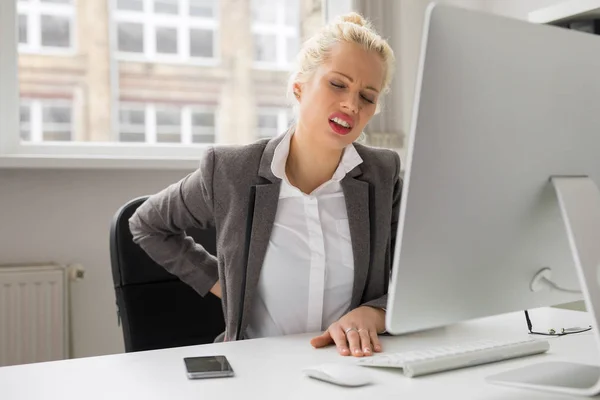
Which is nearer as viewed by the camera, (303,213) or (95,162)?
(303,213)

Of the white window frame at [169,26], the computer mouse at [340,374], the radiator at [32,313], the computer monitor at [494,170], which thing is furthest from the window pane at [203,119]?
the computer monitor at [494,170]

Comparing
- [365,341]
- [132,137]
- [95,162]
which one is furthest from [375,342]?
[132,137]

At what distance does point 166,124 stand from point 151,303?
1.34m

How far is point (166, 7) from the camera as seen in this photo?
272 centimetres

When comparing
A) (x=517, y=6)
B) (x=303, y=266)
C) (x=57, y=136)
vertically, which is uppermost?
(x=517, y=6)

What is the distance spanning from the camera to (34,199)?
7.73 feet

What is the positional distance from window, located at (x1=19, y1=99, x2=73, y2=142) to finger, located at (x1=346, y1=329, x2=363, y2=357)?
1.73 m

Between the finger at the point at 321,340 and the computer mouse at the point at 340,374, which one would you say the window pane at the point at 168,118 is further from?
the computer mouse at the point at 340,374

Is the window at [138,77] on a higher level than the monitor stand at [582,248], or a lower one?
higher

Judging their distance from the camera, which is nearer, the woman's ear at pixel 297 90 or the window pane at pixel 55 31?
the woman's ear at pixel 297 90

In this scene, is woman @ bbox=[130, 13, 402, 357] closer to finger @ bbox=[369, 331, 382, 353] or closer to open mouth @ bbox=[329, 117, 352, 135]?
open mouth @ bbox=[329, 117, 352, 135]

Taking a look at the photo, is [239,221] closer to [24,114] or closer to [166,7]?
[24,114]

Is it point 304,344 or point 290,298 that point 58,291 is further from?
point 304,344

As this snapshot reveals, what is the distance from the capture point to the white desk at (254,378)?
0.94 metres
